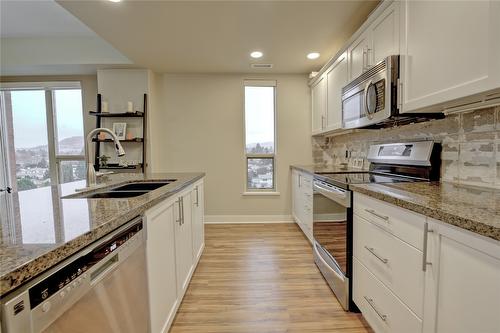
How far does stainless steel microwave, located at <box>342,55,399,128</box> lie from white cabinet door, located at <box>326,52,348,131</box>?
351 millimetres

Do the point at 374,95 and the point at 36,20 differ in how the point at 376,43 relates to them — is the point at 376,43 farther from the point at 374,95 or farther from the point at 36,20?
the point at 36,20

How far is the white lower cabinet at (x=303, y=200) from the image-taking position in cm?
293

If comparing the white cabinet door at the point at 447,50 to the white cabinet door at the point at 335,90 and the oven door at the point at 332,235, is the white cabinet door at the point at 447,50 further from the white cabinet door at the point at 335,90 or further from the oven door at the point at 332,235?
the white cabinet door at the point at 335,90

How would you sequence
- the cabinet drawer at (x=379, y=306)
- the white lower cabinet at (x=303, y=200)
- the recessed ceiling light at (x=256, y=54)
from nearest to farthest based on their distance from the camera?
the cabinet drawer at (x=379, y=306) → the white lower cabinet at (x=303, y=200) → the recessed ceiling light at (x=256, y=54)

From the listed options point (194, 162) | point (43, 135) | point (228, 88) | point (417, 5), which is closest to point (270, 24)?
point (417, 5)

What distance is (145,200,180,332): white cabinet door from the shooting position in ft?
4.09

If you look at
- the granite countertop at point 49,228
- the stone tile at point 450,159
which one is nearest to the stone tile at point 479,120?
the stone tile at point 450,159

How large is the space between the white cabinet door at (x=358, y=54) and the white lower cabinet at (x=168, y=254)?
74.4 inches

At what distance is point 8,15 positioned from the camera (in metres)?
2.75

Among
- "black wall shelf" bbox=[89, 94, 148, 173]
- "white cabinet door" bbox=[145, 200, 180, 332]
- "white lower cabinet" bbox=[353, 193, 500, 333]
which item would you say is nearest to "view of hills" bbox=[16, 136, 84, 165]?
"black wall shelf" bbox=[89, 94, 148, 173]

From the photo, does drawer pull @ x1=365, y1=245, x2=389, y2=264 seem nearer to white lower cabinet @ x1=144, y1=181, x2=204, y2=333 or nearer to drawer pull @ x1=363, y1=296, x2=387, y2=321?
drawer pull @ x1=363, y1=296, x2=387, y2=321

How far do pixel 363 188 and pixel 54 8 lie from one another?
138 inches

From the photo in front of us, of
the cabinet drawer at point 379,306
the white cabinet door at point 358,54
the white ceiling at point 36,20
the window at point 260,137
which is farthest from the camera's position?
the window at point 260,137

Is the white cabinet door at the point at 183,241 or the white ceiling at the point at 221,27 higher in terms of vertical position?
the white ceiling at the point at 221,27
